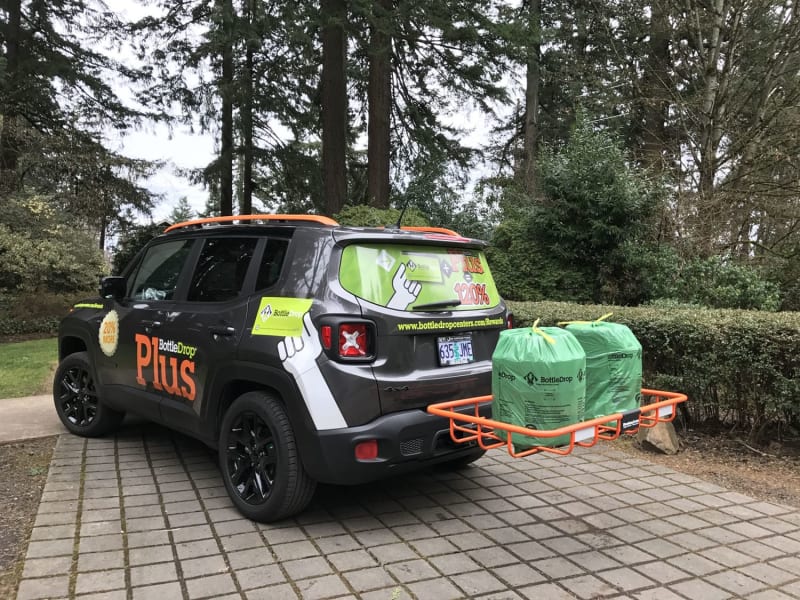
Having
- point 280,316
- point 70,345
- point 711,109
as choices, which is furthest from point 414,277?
point 711,109

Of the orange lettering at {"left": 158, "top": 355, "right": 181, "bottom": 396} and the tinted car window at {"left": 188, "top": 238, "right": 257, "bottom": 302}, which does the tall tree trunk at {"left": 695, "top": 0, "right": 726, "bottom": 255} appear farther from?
the orange lettering at {"left": 158, "top": 355, "right": 181, "bottom": 396}

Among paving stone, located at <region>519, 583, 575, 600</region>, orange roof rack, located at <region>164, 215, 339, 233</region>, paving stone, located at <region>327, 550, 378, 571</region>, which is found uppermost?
orange roof rack, located at <region>164, 215, 339, 233</region>

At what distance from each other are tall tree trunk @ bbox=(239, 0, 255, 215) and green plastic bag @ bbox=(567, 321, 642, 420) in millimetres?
12138

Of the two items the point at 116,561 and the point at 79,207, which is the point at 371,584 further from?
the point at 79,207

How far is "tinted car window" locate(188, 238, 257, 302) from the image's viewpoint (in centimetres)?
401

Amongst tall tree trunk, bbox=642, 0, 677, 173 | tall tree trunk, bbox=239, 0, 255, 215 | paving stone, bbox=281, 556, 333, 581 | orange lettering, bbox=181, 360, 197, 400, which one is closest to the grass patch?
orange lettering, bbox=181, 360, 197, 400

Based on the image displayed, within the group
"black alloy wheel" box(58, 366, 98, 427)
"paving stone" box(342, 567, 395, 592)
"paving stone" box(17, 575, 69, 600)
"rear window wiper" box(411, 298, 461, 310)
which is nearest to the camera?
"paving stone" box(17, 575, 69, 600)

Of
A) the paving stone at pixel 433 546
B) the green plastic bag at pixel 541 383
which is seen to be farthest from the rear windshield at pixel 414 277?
the paving stone at pixel 433 546

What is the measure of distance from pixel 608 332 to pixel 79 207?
61.5ft

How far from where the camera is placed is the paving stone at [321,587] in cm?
282

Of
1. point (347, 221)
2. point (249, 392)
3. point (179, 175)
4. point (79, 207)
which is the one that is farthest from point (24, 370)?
point (179, 175)

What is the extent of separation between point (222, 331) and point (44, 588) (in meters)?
1.62

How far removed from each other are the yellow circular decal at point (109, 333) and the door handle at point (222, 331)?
58.0 inches

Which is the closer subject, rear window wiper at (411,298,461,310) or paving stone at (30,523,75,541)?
paving stone at (30,523,75,541)
